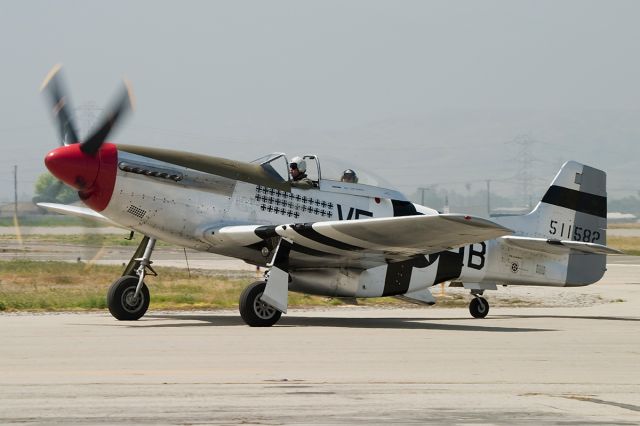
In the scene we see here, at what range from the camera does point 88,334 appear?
1412 centimetres

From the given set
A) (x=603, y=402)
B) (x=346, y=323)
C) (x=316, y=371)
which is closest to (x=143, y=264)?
(x=346, y=323)

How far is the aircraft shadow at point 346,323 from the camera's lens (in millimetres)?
15979

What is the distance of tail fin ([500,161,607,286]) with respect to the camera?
64.2 feet

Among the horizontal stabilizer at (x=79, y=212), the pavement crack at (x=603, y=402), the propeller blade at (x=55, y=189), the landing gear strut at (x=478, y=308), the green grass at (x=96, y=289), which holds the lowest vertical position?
the green grass at (x=96, y=289)

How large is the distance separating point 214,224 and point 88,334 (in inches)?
129

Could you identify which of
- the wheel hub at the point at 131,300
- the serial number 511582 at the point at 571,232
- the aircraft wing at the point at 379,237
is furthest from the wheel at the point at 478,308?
the wheel hub at the point at 131,300

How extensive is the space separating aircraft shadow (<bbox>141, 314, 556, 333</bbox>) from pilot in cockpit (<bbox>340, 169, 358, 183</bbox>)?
2.25 metres

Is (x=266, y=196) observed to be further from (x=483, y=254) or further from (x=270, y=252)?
(x=483, y=254)

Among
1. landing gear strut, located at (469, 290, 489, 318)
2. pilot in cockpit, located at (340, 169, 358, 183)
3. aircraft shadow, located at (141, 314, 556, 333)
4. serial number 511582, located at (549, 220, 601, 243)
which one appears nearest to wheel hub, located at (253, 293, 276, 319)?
aircraft shadow, located at (141, 314, 556, 333)

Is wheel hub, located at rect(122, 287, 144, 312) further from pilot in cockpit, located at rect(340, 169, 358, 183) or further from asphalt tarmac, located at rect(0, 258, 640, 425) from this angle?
pilot in cockpit, located at rect(340, 169, 358, 183)

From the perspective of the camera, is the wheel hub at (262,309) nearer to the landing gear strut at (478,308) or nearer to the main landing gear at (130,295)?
the main landing gear at (130,295)

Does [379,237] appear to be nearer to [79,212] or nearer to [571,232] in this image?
[571,232]

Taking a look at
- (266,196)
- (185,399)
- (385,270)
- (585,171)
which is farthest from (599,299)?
(185,399)

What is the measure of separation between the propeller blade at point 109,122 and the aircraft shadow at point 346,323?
2.67 metres
